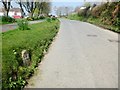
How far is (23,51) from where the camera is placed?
9.86 m

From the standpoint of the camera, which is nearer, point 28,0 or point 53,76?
point 53,76

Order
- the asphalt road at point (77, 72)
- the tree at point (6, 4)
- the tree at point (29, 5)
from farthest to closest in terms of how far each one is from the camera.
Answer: the tree at point (29, 5) → the tree at point (6, 4) → the asphalt road at point (77, 72)

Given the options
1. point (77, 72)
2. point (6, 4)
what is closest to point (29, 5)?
point (6, 4)

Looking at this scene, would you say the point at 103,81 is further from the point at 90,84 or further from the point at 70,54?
the point at 70,54

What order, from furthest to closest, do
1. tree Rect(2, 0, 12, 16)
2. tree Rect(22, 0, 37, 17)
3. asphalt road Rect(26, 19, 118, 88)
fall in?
tree Rect(22, 0, 37, 17)
tree Rect(2, 0, 12, 16)
asphalt road Rect(26, 19, 118, 88)

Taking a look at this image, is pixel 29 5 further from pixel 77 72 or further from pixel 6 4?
pixel 77 72

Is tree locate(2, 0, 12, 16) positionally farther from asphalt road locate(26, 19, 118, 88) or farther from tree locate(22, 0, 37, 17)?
asphalt road locate(26, 19, 118, 88)

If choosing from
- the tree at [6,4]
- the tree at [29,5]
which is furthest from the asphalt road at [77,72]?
the tree at [29,5]

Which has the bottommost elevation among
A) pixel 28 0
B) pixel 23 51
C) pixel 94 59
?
pixel 28 0

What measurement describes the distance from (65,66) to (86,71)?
1.09 meters

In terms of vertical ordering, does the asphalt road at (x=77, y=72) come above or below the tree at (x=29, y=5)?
above

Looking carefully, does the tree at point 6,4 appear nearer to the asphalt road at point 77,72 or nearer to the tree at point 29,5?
the tree at point 29,5

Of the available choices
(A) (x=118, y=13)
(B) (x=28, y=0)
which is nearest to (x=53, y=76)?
(A) (x=118, y=13)

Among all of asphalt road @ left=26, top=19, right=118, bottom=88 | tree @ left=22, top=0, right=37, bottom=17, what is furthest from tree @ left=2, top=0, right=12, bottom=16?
asphalt road @ left=26, top=19, right=118, bottom=88
